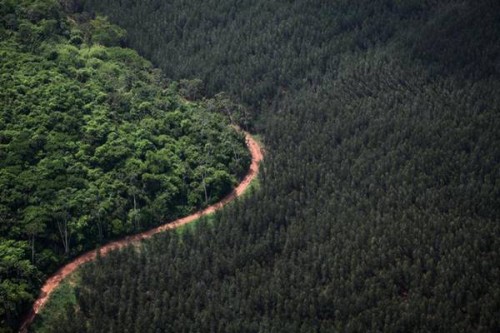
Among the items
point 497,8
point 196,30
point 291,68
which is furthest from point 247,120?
point 497,8

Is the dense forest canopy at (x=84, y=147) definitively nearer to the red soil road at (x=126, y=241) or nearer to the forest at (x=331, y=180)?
the red soil road at (x=126, y=241)

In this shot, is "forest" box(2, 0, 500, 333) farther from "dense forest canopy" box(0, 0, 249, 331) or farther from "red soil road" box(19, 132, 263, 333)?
"dense forest canopy" box(0, 0, 249, 331)

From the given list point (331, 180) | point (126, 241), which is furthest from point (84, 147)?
point (331, 180)

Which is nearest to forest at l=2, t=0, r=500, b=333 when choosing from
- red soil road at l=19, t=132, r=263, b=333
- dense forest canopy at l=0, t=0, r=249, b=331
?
red soil road at l=19, t=132, r=263, b=333

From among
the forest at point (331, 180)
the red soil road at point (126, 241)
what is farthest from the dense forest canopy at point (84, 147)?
the forest at point (331, 180)

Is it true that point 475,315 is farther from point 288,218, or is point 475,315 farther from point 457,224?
point 288,218

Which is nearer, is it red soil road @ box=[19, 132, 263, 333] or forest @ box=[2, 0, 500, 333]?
forest @ box=[2, 0, 500, 333]

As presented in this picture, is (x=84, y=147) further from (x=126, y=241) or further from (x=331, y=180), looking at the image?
(x=331, y=180)

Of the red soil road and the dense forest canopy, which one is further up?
the dense forest canopy
